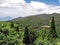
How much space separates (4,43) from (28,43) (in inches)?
692

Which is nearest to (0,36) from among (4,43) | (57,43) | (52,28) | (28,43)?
(4,43)

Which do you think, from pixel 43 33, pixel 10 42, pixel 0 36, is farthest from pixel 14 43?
pixel 43 33

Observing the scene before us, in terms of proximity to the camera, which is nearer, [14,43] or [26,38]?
[14,43]

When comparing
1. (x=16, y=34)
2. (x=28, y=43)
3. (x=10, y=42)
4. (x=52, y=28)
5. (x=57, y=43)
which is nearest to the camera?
(x=57, y=43)

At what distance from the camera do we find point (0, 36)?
105 meters

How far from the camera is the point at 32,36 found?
390ft

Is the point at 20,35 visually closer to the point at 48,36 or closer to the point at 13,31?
the point at 13,31

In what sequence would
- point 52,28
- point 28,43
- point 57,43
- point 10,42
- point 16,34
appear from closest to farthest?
point 57,43 < point 10,42 < point 52,28 < point 28,43 < point 16,34

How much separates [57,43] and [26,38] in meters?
28.4

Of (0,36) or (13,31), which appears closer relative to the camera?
(0,36)

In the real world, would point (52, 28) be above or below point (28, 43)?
above

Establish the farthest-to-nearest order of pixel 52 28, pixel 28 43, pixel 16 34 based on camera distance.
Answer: pixel 16 34 < pixel 28 43 < pixel 52 28

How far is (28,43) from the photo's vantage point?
11206cm

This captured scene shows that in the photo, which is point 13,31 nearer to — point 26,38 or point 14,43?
point 26,38
